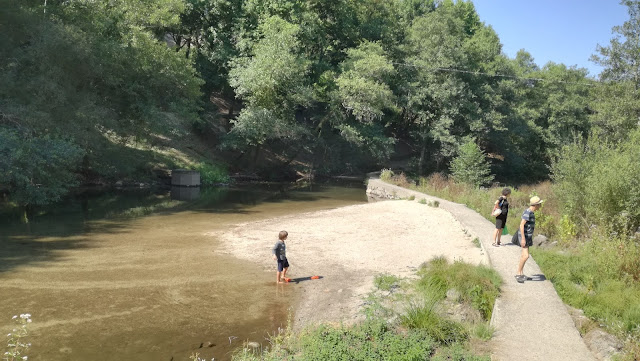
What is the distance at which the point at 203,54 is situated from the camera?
126ft

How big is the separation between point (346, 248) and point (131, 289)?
6.82 m

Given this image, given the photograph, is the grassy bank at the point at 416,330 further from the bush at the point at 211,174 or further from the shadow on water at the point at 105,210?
the bush at the point at 211,174

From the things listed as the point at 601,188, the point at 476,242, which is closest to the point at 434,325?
the point at 476,242

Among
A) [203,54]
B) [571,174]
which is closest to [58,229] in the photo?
[571,174]

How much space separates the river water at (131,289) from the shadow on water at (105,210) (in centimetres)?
8

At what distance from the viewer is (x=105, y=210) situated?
68.4ft

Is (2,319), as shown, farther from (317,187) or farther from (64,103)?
(317,187)

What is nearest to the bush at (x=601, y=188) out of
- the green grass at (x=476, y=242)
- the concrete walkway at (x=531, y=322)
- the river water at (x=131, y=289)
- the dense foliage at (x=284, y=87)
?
the green grass at (x=476, y=242)

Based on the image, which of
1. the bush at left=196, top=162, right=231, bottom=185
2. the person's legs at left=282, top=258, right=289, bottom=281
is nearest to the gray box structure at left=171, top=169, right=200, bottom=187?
the bush at left=196, top=162, right=231, bottom=185

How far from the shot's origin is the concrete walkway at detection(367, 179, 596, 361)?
6.41m

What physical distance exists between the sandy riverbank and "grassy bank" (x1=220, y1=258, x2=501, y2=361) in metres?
0.97

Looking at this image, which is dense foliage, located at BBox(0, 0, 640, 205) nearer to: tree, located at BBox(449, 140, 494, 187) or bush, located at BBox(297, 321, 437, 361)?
tree, located at BBox(449, 140, 494, 187)

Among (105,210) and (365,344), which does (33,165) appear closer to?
(105,210)

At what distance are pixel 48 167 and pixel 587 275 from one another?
68.4 ft
